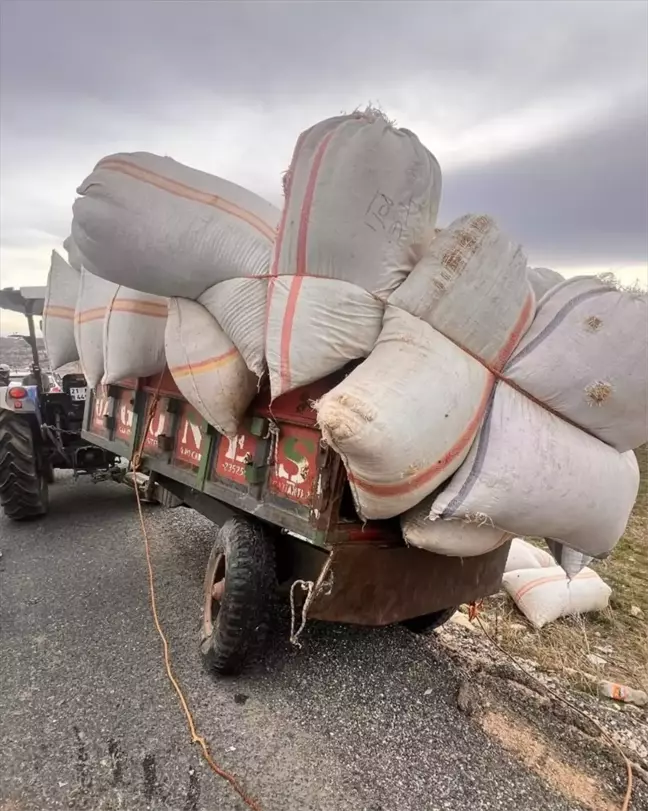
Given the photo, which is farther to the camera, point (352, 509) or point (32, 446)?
point (32, 446)

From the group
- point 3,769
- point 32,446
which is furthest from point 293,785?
point 32,446

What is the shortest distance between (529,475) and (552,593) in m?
2.01

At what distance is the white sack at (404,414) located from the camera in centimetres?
174

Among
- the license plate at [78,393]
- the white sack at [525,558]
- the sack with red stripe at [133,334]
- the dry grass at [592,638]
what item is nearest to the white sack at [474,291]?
the sack with red stripe at [133,334]

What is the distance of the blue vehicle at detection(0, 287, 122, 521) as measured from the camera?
4977 millimetres

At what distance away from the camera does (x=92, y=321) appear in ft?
12.1

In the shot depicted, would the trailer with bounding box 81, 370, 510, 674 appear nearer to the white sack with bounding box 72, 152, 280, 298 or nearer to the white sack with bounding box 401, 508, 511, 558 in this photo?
the white sack with bounding box 401, 508, 511, 558

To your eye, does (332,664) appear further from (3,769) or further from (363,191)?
(363,191)

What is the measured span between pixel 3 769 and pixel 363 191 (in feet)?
7.84

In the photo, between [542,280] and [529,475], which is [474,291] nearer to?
[542,280]

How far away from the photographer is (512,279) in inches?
80.3

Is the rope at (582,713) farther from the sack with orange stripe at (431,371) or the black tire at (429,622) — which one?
the sack with orange stripe at (431,371)

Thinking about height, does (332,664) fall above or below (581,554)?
below

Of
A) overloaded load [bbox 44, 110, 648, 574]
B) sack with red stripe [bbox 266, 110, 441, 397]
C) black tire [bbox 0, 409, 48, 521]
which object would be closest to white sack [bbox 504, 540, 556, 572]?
overloaded load [bbox 44, 110, 648, 574]
